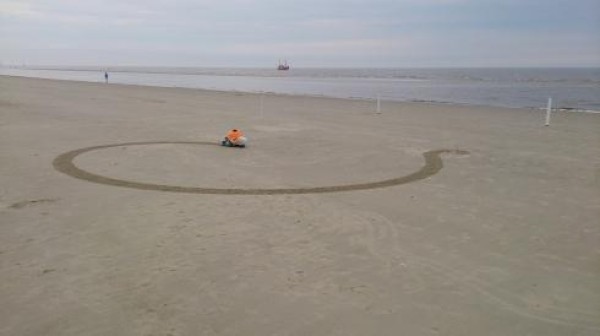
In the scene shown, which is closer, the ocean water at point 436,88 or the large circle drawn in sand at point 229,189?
the large circle drawn in sand at point 229,189

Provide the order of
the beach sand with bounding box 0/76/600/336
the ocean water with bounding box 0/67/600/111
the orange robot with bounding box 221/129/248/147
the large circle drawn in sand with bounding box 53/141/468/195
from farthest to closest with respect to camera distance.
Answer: the ocean water with bounding box 0/67/600/111 → the orange robot with bounding box 221/129/248/147 → the large circle drawn in sand with bounding box 53/141/468/195 → the beach sand with bounding box 0/76/600/336

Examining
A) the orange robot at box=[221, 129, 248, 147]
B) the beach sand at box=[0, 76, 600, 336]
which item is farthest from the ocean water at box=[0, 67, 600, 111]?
the beach sand at box=[0, 76, 600, 336]

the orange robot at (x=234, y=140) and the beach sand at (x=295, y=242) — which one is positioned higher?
the orange robot at (x=234, y=140)

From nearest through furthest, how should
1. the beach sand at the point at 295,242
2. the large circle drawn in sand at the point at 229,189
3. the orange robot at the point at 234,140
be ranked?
the beach sand at the point at 295,242, the large circle drawn in sand at the point at 229,189, the orange robot at the point at 234,140

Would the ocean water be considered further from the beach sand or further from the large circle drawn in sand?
the beach sand

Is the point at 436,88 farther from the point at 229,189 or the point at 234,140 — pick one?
the point at 229,189

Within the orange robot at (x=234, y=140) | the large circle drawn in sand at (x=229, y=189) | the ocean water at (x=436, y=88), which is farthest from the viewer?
the ocean water at (x=436, y=88)

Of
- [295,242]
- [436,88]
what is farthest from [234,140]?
[436,88]

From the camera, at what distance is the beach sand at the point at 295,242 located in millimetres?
4027

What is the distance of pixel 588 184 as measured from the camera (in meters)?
9.06

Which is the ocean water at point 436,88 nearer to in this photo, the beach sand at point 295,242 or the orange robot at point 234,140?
the orange robot at point 234,140

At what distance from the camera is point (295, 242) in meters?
5.74

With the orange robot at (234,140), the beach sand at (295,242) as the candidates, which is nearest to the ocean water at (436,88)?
the orange robot at (234,140)

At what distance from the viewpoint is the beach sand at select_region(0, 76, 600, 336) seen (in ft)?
13.2
